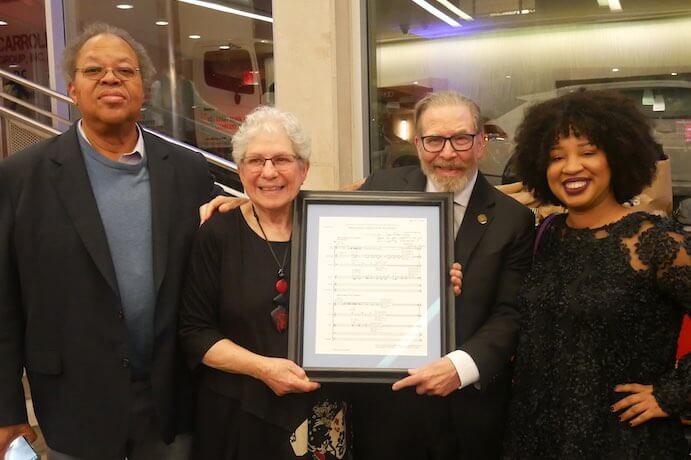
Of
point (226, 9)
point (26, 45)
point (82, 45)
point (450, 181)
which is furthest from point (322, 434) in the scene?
point (26, 45)

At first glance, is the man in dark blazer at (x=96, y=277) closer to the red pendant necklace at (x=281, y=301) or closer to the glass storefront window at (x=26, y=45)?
the red pendant necklace at (x=281, y=301)

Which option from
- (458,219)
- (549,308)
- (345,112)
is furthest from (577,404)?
(345,112)

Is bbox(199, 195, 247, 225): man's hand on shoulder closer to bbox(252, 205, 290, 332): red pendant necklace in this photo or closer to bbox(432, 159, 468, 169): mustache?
bbox(252, 205, 290, 332): red pendant necklace

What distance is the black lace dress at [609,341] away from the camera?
6.79 feet

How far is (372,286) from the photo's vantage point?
232 cm

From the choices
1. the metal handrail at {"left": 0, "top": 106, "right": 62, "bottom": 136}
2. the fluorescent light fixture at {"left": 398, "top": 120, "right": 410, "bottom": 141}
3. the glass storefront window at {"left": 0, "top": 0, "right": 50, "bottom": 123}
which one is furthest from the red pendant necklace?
the glass storefront window at {"left": 0, "top": 0, "right": 50, "bottom": 123}

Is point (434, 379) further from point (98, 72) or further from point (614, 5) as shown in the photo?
point (614, 5)

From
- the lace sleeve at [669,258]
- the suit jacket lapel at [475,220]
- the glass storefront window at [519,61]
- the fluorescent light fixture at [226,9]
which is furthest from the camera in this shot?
the fluorescent light fixture at [226,9]

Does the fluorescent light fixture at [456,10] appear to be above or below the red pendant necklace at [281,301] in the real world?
above

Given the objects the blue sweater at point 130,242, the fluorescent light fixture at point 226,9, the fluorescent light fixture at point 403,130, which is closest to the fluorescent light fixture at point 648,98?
the fluorescent light fixture at point 403,130

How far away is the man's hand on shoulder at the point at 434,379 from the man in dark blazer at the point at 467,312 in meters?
0.08

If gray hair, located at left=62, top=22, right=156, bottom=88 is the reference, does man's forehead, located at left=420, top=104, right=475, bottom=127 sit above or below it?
below

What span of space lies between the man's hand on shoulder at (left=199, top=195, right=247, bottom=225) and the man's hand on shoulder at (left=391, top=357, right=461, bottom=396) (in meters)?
0.83

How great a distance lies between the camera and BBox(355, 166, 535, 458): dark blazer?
93.0 inches
